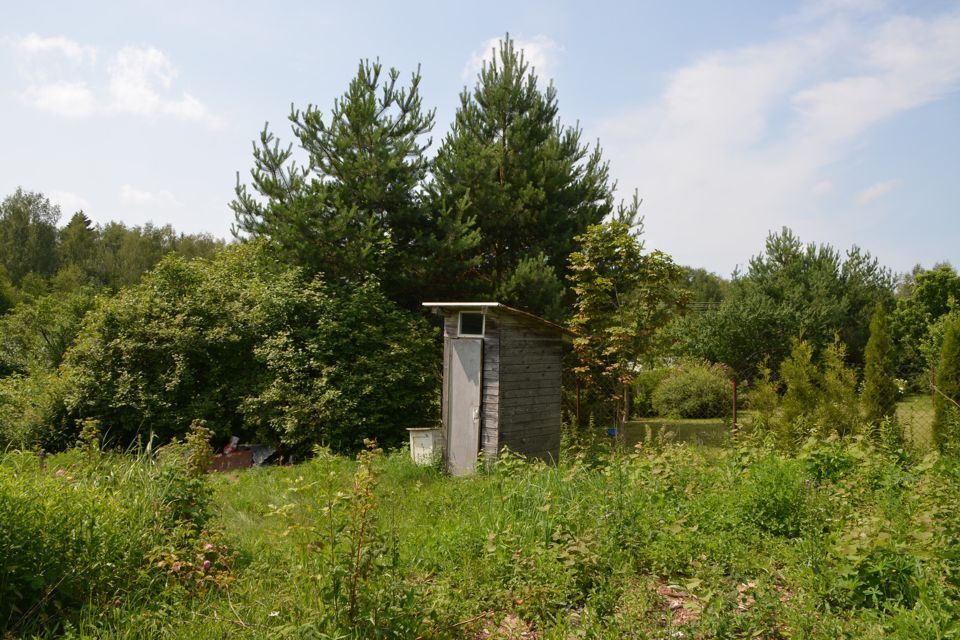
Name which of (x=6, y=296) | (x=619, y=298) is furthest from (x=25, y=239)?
(x=619, y=298)

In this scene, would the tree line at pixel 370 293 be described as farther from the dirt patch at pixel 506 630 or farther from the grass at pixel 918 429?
the dirt patch at pixel 506 630

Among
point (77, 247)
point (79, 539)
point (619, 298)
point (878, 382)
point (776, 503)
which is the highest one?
point (77, 247)

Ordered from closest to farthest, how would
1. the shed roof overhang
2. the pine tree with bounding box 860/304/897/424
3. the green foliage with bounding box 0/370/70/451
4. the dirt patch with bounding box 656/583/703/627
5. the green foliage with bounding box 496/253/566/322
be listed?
the dirt patch with bounding box 656/583/703/627, the shed roof overhang, the pine tree with bounding box 860/304/897/424, the green foliage with bounding box 0/370/70/451, the green foliage with bounding box 496/253/566/322

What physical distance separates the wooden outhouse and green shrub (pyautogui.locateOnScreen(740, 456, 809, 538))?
4.74m

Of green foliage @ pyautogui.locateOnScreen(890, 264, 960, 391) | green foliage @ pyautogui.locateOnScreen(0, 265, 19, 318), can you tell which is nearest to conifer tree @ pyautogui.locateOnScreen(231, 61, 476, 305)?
green foliage @ pyautogui.locateOnScreen(890, 264, 960, 391)

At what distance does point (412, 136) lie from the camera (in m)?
13.3

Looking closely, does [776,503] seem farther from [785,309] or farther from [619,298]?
[785,309]

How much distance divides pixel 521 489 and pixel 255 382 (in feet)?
25.6

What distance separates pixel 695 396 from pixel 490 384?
10335 millimetres

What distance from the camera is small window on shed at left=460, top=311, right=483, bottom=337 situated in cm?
934

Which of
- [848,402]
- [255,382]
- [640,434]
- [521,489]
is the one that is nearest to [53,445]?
[255,382]

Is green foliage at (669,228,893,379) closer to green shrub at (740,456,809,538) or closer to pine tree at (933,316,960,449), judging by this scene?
pine tree at (933,316,960,449)

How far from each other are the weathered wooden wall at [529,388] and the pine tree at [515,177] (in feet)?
11.7

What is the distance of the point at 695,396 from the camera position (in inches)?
690
